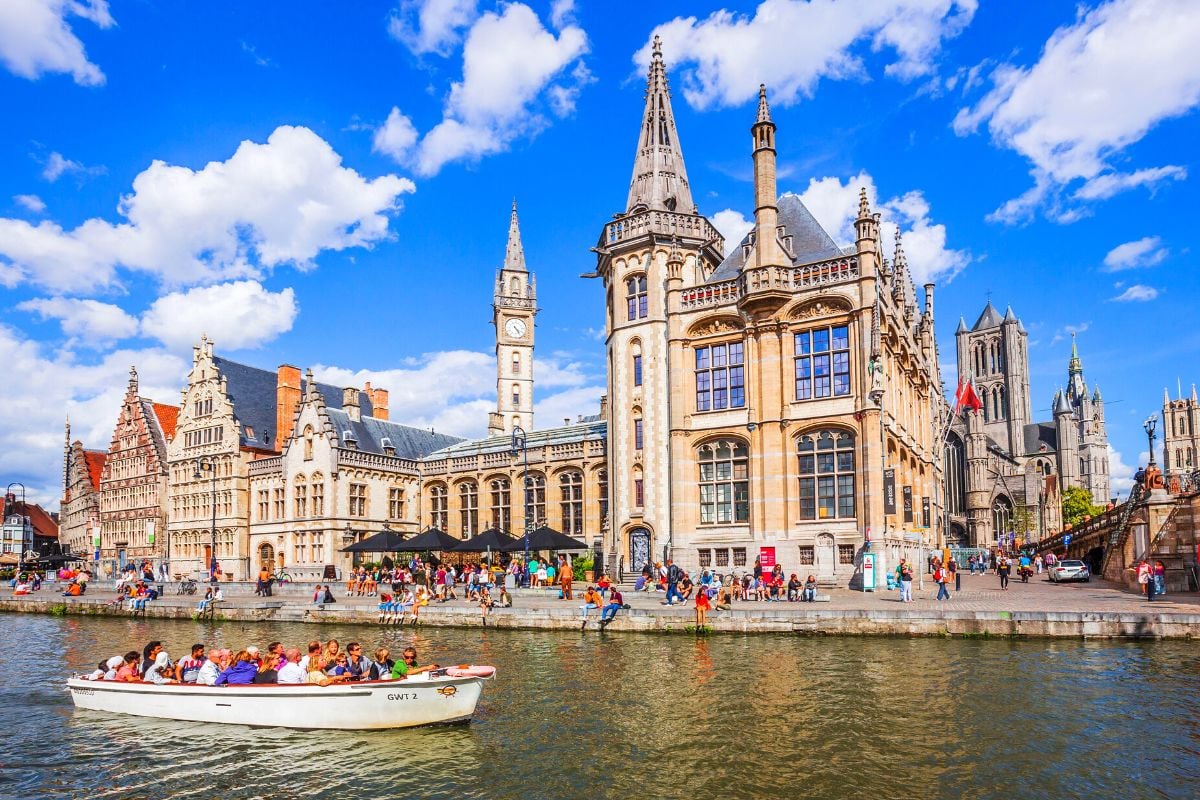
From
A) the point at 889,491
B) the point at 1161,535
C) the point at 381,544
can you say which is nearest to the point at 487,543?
the point at 381,544

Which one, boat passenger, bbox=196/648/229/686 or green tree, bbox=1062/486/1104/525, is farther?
green tree, bbox=1062/486/1104/525

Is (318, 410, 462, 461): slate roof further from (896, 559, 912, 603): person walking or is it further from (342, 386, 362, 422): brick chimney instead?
(896, 559, 912, 603): person walking

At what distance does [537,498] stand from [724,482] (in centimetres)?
1600

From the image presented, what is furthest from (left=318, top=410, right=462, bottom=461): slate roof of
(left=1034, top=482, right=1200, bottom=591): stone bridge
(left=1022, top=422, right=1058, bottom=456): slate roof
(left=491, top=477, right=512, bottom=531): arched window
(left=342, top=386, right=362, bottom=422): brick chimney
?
(left=1022, top=422, right=1058, bottom=456): slate roof

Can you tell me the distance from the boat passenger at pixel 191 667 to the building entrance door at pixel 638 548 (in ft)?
89.4

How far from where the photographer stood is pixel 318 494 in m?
57.7

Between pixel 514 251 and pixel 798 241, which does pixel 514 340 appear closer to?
pixel 514 251

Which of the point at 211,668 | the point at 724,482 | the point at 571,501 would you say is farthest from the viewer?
the point at 571,501

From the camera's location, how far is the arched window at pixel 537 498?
54.7 m

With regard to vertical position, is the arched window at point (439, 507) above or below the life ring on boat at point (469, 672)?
above

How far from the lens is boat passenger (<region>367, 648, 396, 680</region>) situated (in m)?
17.2

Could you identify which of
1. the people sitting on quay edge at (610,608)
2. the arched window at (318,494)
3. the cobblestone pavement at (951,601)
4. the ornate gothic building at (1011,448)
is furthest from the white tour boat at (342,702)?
the ornate gothic building at (1011,448)

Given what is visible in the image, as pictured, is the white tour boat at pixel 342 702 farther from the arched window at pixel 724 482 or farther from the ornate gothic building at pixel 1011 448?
the ornate gothic building at pixel 1011 448

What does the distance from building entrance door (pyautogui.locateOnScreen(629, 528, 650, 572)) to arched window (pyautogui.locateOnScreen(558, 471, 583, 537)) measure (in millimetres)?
8570
